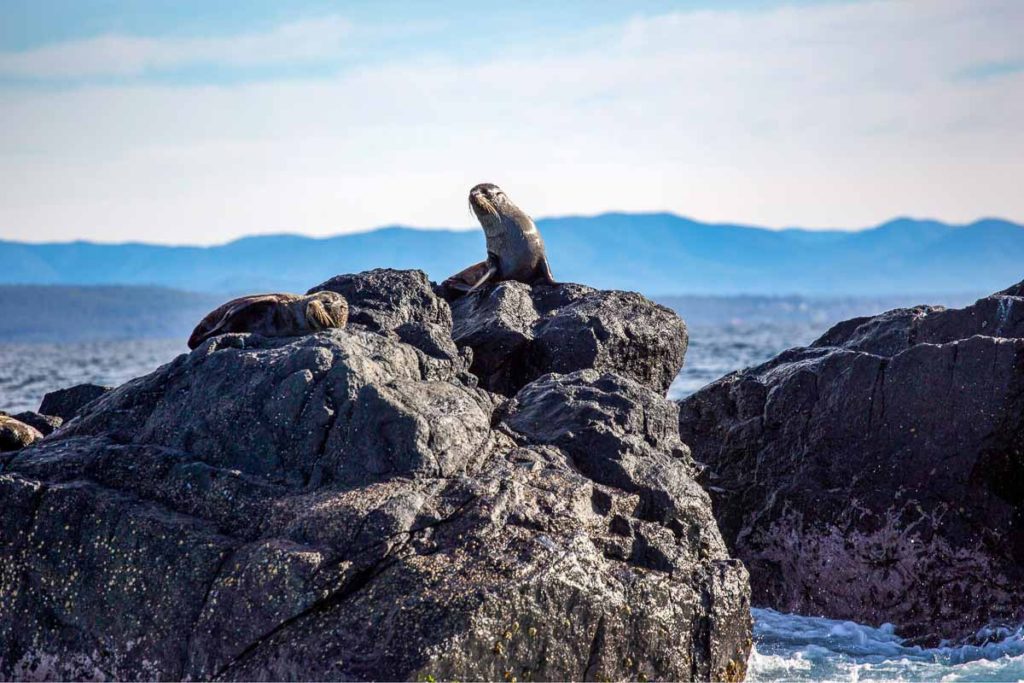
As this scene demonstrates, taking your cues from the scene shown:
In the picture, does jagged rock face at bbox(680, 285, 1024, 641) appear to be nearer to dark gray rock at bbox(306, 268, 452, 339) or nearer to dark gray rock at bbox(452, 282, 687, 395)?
dark gray rock at bbox(452, 282, 687, 395)

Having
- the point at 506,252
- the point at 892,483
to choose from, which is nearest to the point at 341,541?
the point at 892,483

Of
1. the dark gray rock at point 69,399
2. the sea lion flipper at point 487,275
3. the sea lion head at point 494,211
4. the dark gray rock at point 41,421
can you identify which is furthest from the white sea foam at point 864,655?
the dark gray rock at point 69,399

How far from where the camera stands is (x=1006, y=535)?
10188 mm

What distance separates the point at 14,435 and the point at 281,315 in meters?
2.77

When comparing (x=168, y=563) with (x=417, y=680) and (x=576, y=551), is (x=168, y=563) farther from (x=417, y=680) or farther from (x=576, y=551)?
(x=576, y=551)

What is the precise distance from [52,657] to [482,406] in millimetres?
3363

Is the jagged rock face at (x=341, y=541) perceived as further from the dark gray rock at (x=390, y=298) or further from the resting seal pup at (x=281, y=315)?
the dark gray rock at (x=390, y=298)

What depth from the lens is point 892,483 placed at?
35.1 ft

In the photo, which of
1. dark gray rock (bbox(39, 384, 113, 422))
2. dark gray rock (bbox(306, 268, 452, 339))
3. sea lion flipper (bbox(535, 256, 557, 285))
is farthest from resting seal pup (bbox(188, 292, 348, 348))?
sea lion flipper (bbox(535, 256, 557, 285))

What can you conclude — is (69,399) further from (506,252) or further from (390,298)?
(506,252)

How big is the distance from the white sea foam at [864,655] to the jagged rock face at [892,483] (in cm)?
19

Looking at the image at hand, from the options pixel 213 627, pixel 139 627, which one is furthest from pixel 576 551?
pixel 139 627

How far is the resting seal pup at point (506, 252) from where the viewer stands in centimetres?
1367

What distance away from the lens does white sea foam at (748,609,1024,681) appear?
9.54 meters
